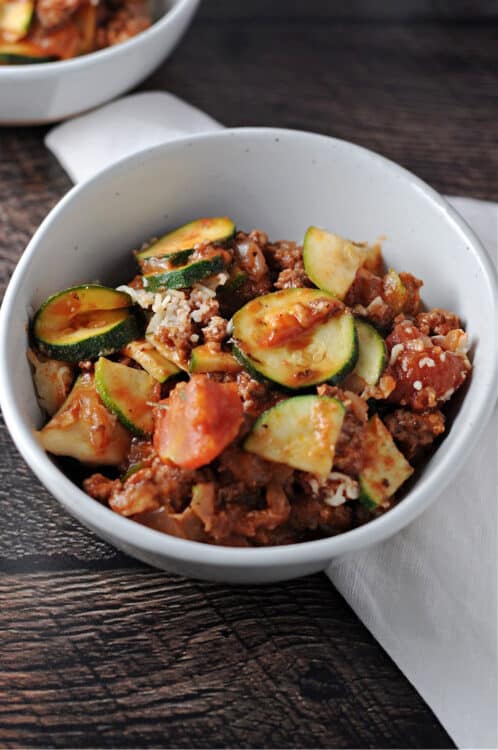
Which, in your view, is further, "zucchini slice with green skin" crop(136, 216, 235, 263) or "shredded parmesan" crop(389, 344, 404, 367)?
"zucchini slice with green skin" crop(136, 216, 235, 263)

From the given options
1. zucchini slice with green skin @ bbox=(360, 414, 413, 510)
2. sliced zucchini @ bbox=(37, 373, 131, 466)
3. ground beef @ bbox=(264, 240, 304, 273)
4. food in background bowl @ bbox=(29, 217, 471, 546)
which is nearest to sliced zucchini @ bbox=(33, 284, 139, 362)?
food in background bowl @ bbox=(29, 217, 471, 546)

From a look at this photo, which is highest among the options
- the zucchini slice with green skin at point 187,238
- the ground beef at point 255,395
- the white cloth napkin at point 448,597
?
the zucchini slice with green skin at point 187,238

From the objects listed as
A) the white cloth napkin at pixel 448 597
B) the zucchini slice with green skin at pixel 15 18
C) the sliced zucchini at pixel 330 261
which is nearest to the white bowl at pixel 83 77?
the zucchini slice with green skin at pixel 15 18

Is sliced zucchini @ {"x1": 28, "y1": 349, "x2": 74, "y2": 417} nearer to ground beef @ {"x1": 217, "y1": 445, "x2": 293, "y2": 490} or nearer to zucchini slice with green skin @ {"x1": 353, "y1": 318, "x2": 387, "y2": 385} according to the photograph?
ground beef @ {"x1": 217, "y1": 445, "x2": 293, "y2": 490}

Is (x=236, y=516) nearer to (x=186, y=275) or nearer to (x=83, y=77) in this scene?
(x=186, y=275)

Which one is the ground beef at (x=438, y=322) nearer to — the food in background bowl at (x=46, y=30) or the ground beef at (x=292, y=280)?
the ground beef at (x=292, y=280)

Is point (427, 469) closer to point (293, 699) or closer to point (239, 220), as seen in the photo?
point (293, 699)

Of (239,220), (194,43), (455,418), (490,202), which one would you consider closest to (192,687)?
(455,418)
